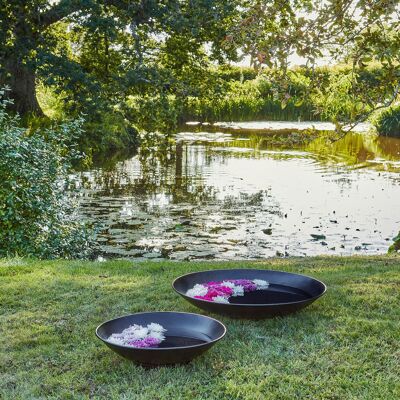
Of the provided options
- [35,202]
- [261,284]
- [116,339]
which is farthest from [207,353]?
[35,202]

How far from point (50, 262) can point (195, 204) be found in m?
5.30

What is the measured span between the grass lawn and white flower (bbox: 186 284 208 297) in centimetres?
17

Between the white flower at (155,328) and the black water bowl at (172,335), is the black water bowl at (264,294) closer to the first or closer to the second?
the black water bowl at (172,335)

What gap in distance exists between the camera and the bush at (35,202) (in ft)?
23.7

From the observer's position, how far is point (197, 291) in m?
4.40

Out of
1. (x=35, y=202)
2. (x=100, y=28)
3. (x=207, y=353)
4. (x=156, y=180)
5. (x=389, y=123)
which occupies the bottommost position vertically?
(x=207, y=353)

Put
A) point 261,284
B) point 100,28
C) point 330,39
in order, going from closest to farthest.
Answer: point 261,284 → point 330,39 → point 100,28

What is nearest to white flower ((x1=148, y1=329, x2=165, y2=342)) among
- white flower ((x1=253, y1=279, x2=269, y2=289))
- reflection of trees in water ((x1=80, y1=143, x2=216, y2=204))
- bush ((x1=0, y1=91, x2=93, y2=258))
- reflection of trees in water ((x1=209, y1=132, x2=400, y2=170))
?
white flower ((x1=253, y1=279, x2=269, y2=289))

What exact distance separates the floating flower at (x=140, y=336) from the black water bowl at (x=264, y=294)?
1.68ft

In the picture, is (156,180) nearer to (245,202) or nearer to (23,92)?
(245,202)

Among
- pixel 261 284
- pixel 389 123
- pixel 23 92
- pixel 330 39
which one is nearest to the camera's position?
pixel 261 284

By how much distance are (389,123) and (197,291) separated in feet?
68.3

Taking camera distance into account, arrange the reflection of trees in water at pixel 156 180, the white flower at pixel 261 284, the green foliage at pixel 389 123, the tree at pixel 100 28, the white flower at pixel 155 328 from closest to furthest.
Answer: the white flower at pixel 155 328
the white flower at pixel 261 284
the tree at pixel 100 28
the reflection of trees in water at pixel 156 180
the green foliage at pixel 389 123

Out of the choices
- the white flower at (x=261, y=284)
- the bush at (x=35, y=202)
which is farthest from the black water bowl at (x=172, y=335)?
the bush at (x=35, y=202)
